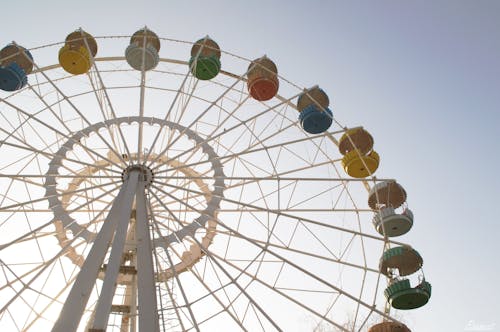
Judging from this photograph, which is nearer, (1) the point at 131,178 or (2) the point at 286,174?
(1) the point at 131,178

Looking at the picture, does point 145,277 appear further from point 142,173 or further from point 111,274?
point 142,173

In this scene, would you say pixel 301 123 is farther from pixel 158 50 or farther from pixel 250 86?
pixel 158 50

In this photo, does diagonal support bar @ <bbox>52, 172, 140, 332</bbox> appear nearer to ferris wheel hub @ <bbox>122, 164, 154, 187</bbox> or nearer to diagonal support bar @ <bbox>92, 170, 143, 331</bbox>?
diagonal support bar @ <bbox>92, 170, 143, 331</bbox>

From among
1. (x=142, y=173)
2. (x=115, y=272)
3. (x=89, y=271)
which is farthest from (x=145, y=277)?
(x=142, y=173)

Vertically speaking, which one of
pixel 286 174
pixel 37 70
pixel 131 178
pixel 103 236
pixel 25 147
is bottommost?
pixel 103 236

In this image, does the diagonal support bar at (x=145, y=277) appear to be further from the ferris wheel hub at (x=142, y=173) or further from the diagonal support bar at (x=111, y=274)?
the ferris wheel hub at (x=142, y=173)

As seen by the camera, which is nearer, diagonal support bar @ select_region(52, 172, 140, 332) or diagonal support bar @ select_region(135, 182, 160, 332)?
diagonal support bar @ select_region(52, 172, 140, 332)

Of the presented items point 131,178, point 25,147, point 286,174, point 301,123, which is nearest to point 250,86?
point 301,123

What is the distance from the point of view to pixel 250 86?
58.4 feet

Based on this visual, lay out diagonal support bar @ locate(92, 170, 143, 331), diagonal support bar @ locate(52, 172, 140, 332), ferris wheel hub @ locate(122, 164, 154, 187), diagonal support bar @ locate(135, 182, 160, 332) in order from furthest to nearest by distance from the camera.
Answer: ferris wheel hub @ locate(122, 164, 154, 187) → diagonal support bar @ locate(135, 182, 160, 332) → diagonal support bar @ locate(52, 172, 140, 332) → diagonal support bar @ locate(92, 170, 143, 331)

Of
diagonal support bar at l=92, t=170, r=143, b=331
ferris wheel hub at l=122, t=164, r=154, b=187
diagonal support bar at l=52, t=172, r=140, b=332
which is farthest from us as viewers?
ferris wheel hub at l=122, t=164, r=154, b=187

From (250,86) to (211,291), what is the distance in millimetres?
7429

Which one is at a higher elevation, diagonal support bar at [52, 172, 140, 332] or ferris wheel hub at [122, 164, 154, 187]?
ferris wheel hub at [122, 164, 154, 187]

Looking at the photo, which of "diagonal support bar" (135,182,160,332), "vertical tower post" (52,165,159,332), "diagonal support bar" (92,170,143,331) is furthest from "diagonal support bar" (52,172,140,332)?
"diagonal support bar" (135,182,160,332)
